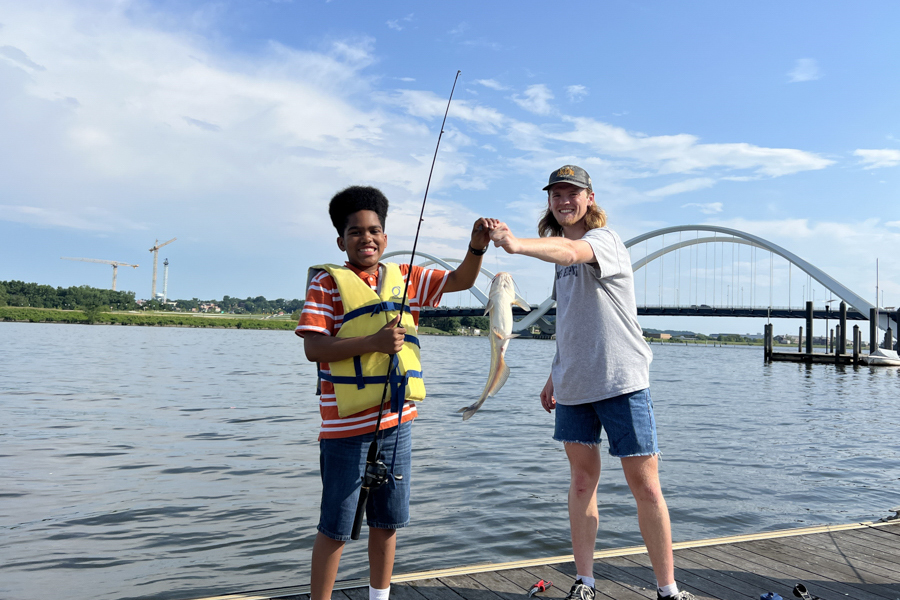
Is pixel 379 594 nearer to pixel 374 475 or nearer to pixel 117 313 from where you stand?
pixel 374 475

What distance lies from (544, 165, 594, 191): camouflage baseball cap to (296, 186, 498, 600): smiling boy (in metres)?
0.70

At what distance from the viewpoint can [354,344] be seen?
2328 millimetres

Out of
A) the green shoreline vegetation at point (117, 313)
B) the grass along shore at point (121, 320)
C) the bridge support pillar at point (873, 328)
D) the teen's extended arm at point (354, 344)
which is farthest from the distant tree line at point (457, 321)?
the grass along shore at point (121, 320)

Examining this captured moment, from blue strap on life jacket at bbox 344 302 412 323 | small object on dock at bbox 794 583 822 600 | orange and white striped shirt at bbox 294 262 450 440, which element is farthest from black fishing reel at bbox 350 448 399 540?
small object on dock at bbox 794 583 822 600

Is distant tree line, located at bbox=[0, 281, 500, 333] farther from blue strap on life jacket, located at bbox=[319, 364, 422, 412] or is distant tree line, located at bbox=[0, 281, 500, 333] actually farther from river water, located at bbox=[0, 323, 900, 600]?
blue strap on life jacket, located at bbox=[319, 364, 422, 412]

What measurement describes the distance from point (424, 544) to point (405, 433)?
11.1ft

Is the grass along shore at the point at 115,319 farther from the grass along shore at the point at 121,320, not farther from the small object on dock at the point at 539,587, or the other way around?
the small object on dock at the point at 539,587

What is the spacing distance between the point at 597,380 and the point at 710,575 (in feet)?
5.01

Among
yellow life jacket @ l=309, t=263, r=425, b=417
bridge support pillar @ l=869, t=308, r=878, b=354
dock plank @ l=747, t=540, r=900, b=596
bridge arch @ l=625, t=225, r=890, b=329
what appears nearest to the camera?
yellow life jacket @ l=309, t=263, r=425, b=417

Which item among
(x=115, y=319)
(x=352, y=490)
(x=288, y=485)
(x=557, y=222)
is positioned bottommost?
(x=288, y=485)

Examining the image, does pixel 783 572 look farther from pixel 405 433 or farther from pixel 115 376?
pixel 115 376

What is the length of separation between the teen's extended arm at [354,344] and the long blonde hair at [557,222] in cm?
125

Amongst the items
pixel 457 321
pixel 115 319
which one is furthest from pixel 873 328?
pixel 115 319

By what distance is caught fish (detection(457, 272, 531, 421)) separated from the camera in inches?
105
